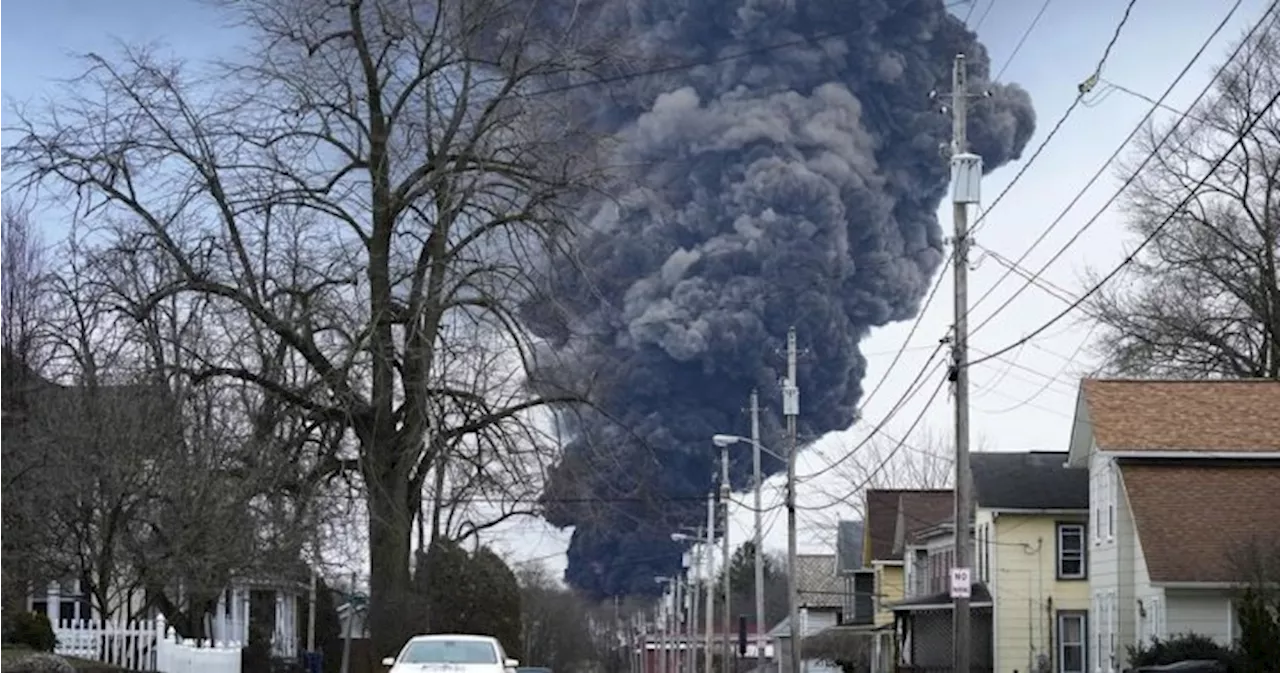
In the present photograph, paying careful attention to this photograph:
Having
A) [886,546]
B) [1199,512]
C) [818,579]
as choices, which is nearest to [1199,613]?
[1199,512]

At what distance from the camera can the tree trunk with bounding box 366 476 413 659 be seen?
37.8 metres

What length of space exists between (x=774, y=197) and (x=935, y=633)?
32502 millimetres

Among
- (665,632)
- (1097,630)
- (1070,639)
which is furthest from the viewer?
(665,632)

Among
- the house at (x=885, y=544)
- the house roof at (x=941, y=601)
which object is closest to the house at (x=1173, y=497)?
the house roof at (x=941, y=601)

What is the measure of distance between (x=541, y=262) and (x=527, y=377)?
88.4 inches

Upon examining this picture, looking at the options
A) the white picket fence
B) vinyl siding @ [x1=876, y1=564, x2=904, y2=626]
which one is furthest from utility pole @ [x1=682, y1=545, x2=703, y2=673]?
the white picket fence

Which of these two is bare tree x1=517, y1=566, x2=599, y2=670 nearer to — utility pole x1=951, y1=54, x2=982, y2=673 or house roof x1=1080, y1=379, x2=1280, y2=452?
house roof x1=1080, y1=379, x2=1280, y2=452

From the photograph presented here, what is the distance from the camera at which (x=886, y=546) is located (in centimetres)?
8131

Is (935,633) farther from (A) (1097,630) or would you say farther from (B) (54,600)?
(B) (54,600)

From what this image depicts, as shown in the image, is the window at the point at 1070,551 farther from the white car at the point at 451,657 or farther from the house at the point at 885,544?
the white car at the point at 451,657

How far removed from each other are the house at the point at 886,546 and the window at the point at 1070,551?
1981 cm

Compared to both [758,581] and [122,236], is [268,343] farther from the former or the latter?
[758,581]

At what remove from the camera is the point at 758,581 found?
63094 millimetres

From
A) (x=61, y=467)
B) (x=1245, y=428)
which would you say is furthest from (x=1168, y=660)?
(x=61, y=467)
